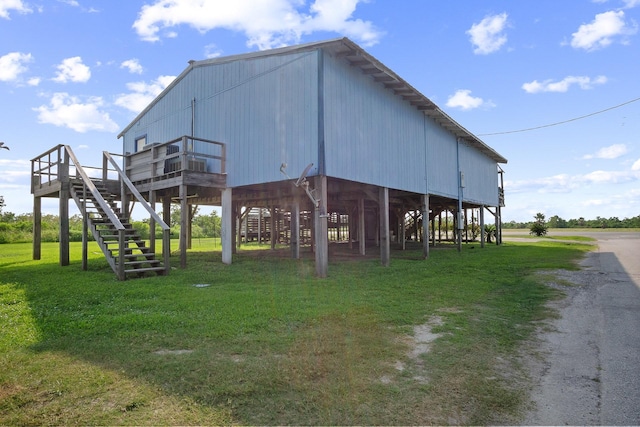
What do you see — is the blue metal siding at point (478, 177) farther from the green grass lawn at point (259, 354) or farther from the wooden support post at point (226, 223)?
the green grass lawn at point (259, 354)

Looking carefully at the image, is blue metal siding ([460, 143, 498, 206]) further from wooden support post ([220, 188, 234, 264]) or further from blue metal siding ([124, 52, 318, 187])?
wooden support post ([220, 188, 234, 264])

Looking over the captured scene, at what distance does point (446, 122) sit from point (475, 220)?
1652cm

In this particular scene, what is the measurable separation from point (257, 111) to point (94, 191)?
5409mm

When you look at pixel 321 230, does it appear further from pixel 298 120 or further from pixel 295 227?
pixel 295 227

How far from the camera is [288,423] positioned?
2.88 metres

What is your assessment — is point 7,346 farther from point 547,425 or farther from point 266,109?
point 266,109

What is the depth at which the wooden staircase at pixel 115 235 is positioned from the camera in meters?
9.74

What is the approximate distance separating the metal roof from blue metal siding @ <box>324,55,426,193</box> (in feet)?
0.72

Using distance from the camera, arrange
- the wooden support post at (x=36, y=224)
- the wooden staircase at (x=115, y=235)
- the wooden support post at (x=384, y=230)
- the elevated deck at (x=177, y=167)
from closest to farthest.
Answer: the wooden staircase at (x=115, y=235) → the elevated deck at (x=177, y=167) → the wooden support post at (x=384, y=230) → the wooden support post at (x=36, y=224)

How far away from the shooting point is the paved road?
3.10 m

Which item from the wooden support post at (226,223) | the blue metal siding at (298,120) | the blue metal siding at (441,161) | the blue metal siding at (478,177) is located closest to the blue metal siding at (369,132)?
the blue metal siding at (298,120)

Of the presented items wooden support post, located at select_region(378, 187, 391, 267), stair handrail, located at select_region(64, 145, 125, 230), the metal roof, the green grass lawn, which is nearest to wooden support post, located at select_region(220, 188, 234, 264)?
stair handrail, located at select_region(64, 145, 125, 230)

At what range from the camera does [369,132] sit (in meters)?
12.6

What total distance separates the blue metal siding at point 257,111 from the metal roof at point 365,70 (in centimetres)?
19
